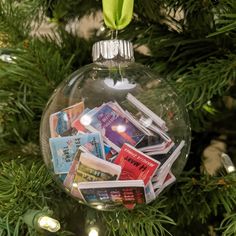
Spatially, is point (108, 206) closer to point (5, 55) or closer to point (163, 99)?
point (163, 99)

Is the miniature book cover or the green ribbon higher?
the green ribbon

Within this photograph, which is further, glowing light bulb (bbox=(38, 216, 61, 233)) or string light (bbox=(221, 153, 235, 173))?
string light (bbox=(221, 153, 235, 173))

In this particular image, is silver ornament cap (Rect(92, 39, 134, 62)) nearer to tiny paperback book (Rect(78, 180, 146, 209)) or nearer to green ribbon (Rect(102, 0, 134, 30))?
green ribbon (Rect(102, 0, 134, 30))

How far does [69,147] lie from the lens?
418 millimetres

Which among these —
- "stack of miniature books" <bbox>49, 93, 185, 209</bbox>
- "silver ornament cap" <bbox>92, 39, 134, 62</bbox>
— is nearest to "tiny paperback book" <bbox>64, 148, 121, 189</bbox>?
"stack of miniature books" <bbox>49, 93, 185, 209</bbox>

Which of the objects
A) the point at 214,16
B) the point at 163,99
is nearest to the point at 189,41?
the point at 214,16

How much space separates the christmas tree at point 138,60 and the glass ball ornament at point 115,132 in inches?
2.2

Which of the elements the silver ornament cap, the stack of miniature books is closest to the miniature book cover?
the stack of miniature books

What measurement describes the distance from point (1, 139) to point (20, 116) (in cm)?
4

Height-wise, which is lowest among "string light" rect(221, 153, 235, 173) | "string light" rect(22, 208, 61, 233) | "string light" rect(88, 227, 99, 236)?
"string light" rect(88, 227, 99, 236)

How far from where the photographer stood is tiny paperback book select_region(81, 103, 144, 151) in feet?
1.34

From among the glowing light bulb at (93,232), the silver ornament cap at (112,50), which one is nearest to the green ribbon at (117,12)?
the silver ornament cap at (112,50)

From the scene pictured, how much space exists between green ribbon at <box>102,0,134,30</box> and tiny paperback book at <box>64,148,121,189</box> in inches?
5.3

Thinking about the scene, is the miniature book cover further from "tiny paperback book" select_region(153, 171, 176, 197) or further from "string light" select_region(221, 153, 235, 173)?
"string light" select_region(221, 153, 235, 173)
